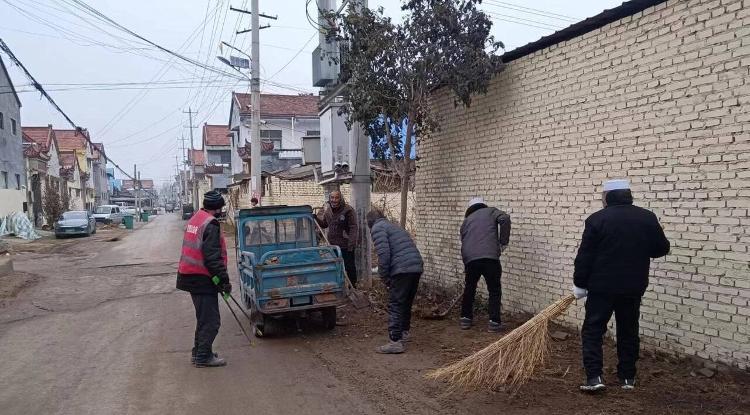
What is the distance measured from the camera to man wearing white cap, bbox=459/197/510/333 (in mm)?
6727

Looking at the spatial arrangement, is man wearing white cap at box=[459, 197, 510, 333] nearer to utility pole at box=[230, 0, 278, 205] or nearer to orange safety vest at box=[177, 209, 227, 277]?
orange safety vest at box=[177, 209, 227, 277]

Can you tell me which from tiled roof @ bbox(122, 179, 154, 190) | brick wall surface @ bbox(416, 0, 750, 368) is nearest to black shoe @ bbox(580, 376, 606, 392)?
brick wall surface @ bbox(416, 0, 750, 368)

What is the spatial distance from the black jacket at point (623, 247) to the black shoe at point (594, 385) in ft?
2.40

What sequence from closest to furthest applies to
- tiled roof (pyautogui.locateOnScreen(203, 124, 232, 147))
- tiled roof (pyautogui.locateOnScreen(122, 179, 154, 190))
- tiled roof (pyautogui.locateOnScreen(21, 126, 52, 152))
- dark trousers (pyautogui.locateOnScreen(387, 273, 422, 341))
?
dark trousers (pyautogui.locateOnScreen(387, 273, 422, 341)) < tiled roof (pyautogui.locateOnScreen(21, 126, 52, 152)) < tiled roof (pyautogui.locateOnScreen(203, 124, 232, 147)) < tiled roof (pyautogui.locateOnScreen(122, 179, 154, 190))

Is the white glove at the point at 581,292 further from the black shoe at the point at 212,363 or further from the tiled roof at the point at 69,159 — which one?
the tiled roof at the point at 69,159

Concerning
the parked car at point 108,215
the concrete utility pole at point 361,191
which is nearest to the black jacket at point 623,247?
the concrete utility pole at point 361,191

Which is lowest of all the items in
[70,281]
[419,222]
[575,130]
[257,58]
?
[70,281]

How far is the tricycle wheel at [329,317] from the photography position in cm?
727

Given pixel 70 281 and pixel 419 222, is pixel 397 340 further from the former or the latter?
pixel 70 281

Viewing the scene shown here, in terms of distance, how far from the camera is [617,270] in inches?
175

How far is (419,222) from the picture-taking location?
9.91 meters

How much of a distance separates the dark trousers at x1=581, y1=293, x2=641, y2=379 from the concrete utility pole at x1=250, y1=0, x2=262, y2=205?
47.7 ft

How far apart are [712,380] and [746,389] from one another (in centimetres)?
28

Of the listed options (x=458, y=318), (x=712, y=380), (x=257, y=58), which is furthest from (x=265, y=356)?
(x=257, y=58)
